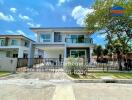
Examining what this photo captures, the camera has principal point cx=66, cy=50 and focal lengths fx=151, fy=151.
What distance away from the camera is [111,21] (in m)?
20.1

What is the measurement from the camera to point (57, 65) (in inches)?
853

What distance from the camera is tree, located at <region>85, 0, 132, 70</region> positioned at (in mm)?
19578

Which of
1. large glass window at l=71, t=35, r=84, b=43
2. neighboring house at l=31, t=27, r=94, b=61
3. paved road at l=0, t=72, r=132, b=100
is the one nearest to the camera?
paved road at l=0, t=72, r=132, b=100

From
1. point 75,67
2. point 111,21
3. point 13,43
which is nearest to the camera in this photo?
point 75,67

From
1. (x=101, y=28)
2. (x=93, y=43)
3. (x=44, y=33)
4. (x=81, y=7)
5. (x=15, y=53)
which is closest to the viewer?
(x=101, y=28)

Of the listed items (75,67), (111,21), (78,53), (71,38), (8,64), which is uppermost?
(111,21)

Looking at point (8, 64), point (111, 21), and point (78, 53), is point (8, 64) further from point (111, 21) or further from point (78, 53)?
point (111, 21)

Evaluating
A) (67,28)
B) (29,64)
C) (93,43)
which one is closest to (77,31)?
(67,28)

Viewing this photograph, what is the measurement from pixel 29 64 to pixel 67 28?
8677 mm

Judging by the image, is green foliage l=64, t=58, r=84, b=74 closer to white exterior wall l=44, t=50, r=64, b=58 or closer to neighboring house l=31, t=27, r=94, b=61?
neighboring house l=31, t=27, r=94, b=61

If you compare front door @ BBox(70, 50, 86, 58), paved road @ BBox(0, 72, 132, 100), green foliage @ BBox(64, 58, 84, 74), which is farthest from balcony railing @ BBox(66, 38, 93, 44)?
paved road @ BBox(0, 72, 132, 100)

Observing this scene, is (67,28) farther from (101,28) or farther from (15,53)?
(15,53)

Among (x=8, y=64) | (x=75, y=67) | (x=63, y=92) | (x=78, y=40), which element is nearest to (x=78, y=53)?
(x=78, y=40)

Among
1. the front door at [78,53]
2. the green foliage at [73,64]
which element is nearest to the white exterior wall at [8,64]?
the green foliage at [73,64]
